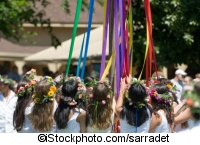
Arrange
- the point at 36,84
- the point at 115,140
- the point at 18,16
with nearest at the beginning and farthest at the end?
the point at 115,140
the point at 36,84
the point at 18,16

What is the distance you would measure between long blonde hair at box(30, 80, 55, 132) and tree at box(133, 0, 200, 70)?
6.78m

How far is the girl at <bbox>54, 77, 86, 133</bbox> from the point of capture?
18.2 feet

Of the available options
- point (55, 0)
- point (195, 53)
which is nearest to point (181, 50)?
point (195, 53)

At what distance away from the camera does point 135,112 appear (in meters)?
5.44

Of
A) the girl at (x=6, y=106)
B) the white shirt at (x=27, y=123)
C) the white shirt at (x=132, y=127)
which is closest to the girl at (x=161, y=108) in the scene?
the white shirt at (x=132, y=127)

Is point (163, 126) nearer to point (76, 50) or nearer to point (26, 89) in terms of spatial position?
point (26, 89)

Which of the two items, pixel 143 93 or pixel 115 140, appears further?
pixel 143 93

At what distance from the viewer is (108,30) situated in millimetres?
6977

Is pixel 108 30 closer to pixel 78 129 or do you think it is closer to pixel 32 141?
pixel 78 129

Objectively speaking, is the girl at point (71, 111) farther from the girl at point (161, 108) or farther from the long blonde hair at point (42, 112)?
the girl at point (161, 108)

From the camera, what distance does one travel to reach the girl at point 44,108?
5.61 m

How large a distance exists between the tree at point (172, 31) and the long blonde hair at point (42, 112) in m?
6.78

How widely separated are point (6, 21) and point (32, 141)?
8814 millimetres

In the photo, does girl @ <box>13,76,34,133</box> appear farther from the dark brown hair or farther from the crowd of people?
the dark brown hair
